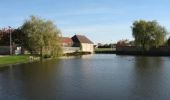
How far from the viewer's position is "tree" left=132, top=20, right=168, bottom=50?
380 feet

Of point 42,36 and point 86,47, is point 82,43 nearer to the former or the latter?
point 86,47

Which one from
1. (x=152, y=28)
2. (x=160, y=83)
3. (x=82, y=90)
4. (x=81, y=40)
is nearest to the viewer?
(x=82, y=90)

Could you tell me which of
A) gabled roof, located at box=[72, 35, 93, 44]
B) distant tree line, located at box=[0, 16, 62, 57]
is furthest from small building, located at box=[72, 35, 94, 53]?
distant tree line, located at box=[0, 16, 62, 57]

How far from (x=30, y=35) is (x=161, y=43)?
5045cm

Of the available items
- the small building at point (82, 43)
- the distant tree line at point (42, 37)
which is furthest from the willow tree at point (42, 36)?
the small building at point (82, 43)

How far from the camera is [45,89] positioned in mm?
27781

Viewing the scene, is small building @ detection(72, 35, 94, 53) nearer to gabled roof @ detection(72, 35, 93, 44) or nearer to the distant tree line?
gabled roof @ detection(72, 35, 93, 44)

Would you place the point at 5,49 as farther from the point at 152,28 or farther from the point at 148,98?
the point at 148,98

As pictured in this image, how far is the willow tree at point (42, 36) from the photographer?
81938 mm

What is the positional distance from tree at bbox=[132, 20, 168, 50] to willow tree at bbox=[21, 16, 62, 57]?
40.1 meters

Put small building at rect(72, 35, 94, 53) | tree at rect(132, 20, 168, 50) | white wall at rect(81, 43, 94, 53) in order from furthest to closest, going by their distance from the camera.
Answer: white wall at rect(81, 43, 94, 53) → small building at rect(72, 35, 94, 53) → tree at rect(132, 20, 168, 50)

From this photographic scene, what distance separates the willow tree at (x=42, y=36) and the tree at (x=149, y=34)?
40.1 meters

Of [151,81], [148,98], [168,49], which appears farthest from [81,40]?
[148,98]

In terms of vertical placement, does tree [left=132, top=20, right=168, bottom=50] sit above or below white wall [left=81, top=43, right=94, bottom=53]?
above
